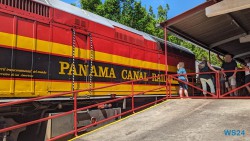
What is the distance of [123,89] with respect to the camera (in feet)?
29.0

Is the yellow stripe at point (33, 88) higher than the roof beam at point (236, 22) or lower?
lower

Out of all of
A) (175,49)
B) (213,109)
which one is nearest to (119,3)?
(175,49)

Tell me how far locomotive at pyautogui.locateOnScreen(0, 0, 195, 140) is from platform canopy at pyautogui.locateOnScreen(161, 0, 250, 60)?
7.09 ft

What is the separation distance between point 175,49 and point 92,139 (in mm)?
8174

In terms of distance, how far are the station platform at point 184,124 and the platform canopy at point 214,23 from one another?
9.85 feet

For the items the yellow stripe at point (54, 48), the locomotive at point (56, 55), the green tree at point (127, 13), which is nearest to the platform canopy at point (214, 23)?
the locomotive at point (56, 55)

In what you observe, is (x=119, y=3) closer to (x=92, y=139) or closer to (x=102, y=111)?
(x=102, y=111)

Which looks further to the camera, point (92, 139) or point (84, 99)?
point (84, 99)

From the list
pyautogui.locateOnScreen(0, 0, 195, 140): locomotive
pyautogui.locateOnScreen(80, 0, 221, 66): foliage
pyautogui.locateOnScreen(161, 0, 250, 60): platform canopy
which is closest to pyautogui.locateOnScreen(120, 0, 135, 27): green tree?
pyautogui.locateOnScreen(80, 0, 221, 66): foliage

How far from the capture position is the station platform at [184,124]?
5098 millimetres

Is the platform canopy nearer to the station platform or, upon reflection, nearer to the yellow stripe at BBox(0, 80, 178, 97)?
the station platform

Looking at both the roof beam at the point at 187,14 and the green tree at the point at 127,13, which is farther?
the green tree at the point at 127,13

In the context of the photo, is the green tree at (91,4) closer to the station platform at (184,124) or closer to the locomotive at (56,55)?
the locomotive at (56,55)

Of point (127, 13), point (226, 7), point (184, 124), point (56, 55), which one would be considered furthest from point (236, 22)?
point (127, 13)
